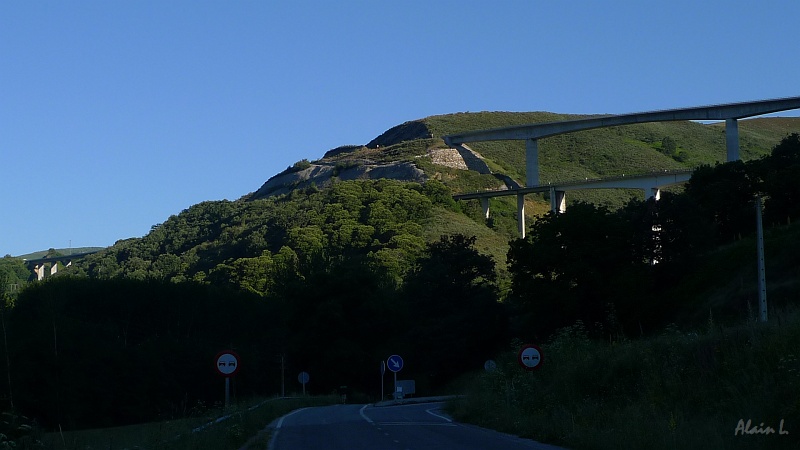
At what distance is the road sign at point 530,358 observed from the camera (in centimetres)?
2517

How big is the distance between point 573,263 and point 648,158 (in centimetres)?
10602

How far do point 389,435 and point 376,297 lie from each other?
5711cm

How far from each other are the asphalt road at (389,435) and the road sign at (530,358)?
2111 mm

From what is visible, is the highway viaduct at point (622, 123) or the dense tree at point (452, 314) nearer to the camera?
the dense tree at point (452, 314)

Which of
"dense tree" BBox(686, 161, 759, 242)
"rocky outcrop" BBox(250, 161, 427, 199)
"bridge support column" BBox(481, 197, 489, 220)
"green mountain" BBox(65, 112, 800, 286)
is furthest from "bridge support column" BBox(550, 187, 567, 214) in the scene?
"dense tree" BBox(686, 161, 759, 242)

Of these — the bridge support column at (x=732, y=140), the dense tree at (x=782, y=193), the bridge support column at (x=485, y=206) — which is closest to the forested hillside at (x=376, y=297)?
the dense tree at (x=782, y=193)

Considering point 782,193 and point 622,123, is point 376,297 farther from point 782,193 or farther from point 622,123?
point 622,123

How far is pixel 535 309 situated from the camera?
59000mm

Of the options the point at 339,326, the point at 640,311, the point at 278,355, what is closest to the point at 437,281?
the point at 339,326

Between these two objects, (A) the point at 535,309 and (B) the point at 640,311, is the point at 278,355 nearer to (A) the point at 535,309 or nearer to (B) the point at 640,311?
(A) the point at 535,309

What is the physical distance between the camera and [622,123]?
101 m

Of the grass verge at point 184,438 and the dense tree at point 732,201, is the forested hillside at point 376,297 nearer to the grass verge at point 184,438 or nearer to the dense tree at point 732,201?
the dense tree at point 732,201

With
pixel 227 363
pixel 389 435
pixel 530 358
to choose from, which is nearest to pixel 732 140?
pixel 530 358

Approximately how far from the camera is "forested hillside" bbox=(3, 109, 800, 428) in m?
57.7
